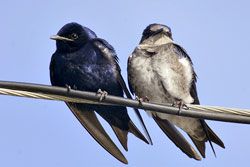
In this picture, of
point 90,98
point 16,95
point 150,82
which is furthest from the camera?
point 150,82

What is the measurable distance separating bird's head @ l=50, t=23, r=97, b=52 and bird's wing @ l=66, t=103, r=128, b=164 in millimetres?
561

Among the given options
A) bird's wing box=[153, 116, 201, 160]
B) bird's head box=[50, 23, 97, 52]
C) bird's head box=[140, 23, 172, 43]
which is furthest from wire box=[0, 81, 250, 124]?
bird's head box=[140, 23, 172, 43]

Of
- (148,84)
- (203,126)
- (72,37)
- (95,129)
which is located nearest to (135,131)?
(95,129)

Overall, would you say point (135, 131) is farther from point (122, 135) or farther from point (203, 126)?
point (203, 126)

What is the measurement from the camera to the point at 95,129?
186 inches

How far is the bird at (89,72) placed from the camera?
196 inches

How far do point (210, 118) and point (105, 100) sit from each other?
0.56 m

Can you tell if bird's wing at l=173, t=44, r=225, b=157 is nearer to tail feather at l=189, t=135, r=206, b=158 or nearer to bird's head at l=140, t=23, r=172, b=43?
tail feather at l=189, t=135, r=206, b=158

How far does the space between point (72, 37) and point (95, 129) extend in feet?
3.12

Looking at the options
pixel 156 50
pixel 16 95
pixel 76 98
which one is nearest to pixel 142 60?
pixel 156 50

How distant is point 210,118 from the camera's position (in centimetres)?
326

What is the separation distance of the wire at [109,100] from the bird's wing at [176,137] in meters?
1.28

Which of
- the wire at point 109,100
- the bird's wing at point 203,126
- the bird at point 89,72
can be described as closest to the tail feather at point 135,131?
the bird at point 89,72

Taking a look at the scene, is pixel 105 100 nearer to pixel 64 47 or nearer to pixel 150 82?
pixel 150 82
